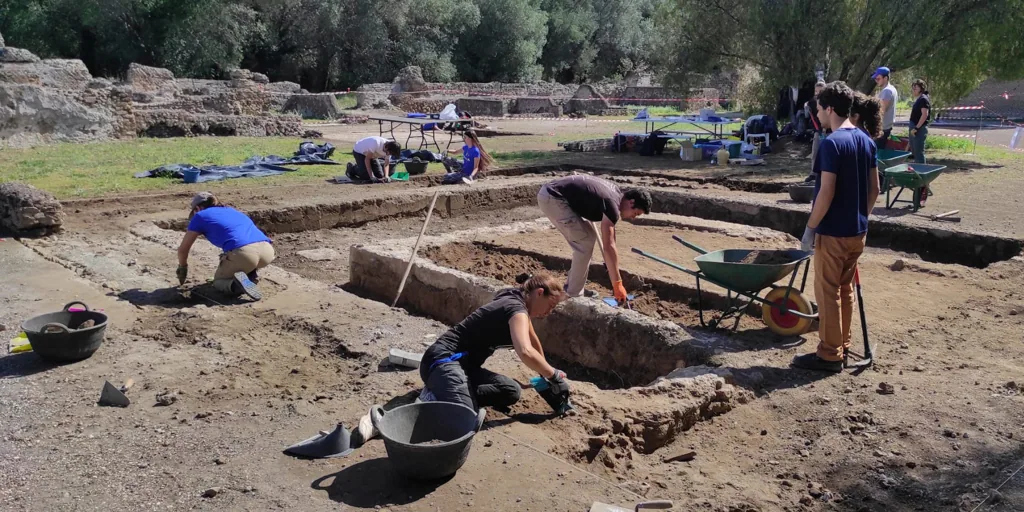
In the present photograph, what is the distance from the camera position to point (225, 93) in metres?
25.0

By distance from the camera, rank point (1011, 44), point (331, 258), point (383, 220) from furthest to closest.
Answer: point (1011, 44) < point (383, 220) < point (331, 258)

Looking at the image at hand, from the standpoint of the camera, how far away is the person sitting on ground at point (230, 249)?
22.8 ft

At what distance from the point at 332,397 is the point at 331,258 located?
4.71 metres

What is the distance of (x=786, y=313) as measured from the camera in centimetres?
561

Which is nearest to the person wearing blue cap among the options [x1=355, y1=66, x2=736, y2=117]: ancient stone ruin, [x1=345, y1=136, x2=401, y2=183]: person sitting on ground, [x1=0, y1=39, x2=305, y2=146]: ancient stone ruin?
[x1=345, y1=136, x2=401, y2=183]: person sitting on ground

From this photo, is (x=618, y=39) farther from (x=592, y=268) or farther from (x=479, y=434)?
(x=479, y=434)

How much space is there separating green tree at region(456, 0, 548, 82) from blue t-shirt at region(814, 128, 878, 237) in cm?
3974

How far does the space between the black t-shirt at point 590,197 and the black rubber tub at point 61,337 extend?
3421 mm

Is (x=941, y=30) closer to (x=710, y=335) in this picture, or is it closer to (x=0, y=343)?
(x=710, y=335)

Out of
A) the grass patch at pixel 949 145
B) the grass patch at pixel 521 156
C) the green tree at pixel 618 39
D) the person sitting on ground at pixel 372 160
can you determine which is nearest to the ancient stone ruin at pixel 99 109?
the grass patch at pixel 521 156

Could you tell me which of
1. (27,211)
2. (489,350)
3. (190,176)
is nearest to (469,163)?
(190,176)

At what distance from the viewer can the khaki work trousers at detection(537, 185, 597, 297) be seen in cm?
623

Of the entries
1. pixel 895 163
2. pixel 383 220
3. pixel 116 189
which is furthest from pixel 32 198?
pixel 895 163

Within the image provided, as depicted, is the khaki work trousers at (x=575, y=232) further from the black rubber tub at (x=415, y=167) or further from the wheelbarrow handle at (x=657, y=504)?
the black rubber tub at (x=415, y=167)
